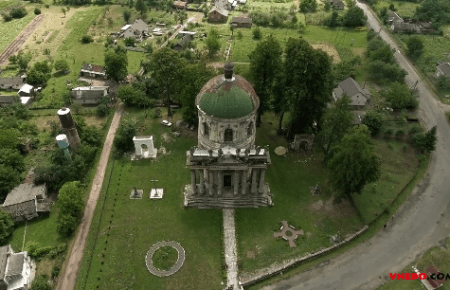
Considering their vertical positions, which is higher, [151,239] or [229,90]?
[229,90]

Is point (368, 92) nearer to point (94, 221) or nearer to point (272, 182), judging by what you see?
point (272, 182)

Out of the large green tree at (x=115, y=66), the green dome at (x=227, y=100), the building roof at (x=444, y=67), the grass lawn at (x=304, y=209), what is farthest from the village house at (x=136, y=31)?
the building roof at (x=444, y=67)

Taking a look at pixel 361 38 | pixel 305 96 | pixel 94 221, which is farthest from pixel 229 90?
pixel 361 38

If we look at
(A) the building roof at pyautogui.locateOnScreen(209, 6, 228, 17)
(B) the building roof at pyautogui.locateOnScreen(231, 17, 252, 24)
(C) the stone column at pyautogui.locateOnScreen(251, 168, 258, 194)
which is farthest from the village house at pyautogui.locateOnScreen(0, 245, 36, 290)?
(A) the building roof at pyautogui.locateOnScreen(209, 6, 228, 17)

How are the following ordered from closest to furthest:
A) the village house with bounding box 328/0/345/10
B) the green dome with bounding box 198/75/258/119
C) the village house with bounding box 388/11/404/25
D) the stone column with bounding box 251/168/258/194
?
the green dome with bounding box 198/75/258/119, the stone column with bounding box 251/168/258/194, the village house with bounding box 388/11/404/25, the village house with bounding box 328/0/345/10

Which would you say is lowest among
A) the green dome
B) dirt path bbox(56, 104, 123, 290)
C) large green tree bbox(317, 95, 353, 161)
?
dirt path bbox(56, 104, 123, 290)

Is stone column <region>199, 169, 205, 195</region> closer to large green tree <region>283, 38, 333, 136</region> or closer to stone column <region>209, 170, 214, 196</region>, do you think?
stone column <region>209, 170, 214, 196</region>
